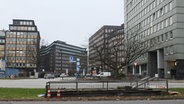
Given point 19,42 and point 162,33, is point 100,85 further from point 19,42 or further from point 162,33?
point 19,42

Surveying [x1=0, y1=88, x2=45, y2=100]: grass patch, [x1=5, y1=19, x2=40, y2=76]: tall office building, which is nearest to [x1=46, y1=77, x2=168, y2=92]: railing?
[x1=0, y1=88, x2=45, y2=100]: grass patch

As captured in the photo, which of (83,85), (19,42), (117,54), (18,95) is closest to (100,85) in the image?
(83,85)

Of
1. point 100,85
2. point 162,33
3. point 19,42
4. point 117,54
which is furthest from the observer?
point 19,42

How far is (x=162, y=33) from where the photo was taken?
261 feet

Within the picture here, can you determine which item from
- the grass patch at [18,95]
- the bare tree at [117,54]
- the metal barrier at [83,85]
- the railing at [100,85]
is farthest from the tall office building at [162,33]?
the grass patch at [18,95]

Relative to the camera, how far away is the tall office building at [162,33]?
70.0m

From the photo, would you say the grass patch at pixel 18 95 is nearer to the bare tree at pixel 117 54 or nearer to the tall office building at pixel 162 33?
the bare tree at pixel 117 54

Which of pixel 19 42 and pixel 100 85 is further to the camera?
pixel 19 42

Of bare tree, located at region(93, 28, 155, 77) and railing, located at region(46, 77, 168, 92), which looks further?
bare tree, located at region(93, 28, 155, 77)

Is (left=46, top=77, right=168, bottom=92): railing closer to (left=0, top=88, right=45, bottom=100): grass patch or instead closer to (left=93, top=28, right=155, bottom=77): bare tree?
(left=0, top=88, right=45, bottom=100): grass patch

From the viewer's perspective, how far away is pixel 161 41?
80.4 m

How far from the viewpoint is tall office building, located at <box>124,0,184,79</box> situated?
230ft

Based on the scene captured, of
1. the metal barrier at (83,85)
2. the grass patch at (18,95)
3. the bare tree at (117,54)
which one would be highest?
the bare tree at (117,54)

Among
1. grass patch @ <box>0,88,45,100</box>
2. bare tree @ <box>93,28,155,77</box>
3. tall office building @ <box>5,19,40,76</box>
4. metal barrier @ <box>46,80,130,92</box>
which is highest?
tall office building @ <box>5,19,40,76</box>
